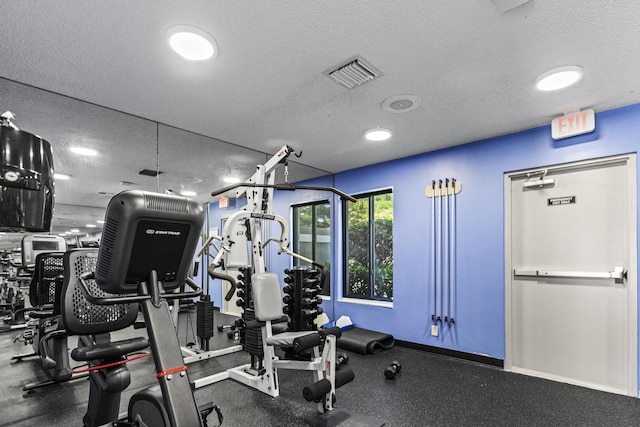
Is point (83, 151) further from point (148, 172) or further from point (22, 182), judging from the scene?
point (22, 182)

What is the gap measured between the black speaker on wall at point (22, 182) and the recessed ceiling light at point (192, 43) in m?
0.89

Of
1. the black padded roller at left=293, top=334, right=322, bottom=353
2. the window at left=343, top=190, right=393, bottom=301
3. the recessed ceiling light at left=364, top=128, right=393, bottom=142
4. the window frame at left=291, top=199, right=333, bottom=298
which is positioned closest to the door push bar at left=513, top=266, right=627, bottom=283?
the window at left=343, top=190, right=393, bottom=301

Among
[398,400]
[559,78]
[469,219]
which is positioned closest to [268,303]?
[398,400]

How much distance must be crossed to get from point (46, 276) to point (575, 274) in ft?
16.0

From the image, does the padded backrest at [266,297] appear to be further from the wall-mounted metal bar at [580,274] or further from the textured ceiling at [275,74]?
the wall-mounted metal bar at [580,274]

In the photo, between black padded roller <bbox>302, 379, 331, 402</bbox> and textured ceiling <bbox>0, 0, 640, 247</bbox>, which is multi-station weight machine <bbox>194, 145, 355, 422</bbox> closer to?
black padded roller <bbox>302, 379, 331, 402</bbox>

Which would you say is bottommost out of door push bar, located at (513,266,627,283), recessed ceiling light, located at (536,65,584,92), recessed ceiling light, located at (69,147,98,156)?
door push bar, located at (513,266,627,283)

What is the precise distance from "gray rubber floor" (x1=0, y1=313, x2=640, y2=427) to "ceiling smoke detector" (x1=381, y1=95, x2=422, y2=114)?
238 cm

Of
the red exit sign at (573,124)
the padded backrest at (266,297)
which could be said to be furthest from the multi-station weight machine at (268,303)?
the red exit sign at (573,124)

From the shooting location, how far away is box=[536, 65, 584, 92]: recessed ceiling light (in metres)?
2.11

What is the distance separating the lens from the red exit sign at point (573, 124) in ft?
8.91

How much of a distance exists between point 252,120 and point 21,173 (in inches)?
76.6

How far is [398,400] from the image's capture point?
8.29 ft

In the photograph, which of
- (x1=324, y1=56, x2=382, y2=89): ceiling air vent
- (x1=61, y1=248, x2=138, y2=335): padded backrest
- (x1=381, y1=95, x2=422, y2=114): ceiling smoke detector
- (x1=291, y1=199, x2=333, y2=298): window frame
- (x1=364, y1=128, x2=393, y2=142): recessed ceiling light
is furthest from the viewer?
(x1=291, y1=199, x2=333, y2=298): window frame
